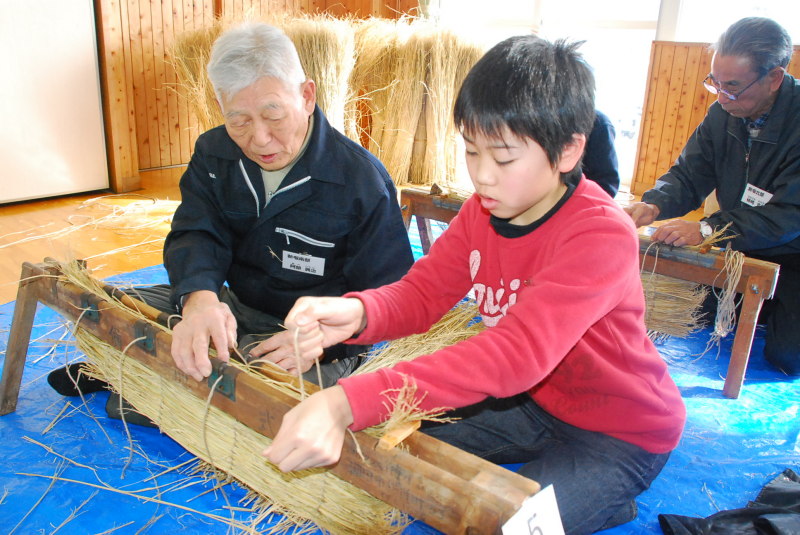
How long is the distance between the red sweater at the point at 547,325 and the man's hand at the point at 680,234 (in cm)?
112

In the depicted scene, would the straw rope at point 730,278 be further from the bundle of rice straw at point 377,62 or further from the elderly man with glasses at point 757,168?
the bundle of rice straw at point 377,62

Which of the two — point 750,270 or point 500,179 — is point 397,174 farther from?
point 500,179

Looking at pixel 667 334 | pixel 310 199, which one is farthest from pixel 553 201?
pixel 667 334

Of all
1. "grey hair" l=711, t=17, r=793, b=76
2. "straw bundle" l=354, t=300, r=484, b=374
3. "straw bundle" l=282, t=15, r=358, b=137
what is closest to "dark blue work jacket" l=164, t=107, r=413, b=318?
"straw bundle" l=354, t=300, r=484, b=374

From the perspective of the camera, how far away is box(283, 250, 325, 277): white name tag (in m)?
1.90

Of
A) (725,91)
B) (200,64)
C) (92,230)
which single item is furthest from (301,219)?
(200,64)

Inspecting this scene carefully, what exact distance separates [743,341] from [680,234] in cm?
45

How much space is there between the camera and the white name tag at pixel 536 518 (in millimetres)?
808

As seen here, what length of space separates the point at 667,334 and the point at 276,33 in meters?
2.12

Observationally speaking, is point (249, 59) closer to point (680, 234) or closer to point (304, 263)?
point (304, 263)

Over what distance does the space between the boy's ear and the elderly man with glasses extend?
1.34m

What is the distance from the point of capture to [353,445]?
101 centimetres

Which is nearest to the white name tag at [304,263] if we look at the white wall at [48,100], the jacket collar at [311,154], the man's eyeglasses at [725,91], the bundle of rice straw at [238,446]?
the jacket collar at [311,154]

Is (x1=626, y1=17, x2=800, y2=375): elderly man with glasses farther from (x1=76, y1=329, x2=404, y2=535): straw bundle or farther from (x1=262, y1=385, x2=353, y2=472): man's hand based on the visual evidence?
(x1=262, y1=385, x2=353, y2=472): man's hand
